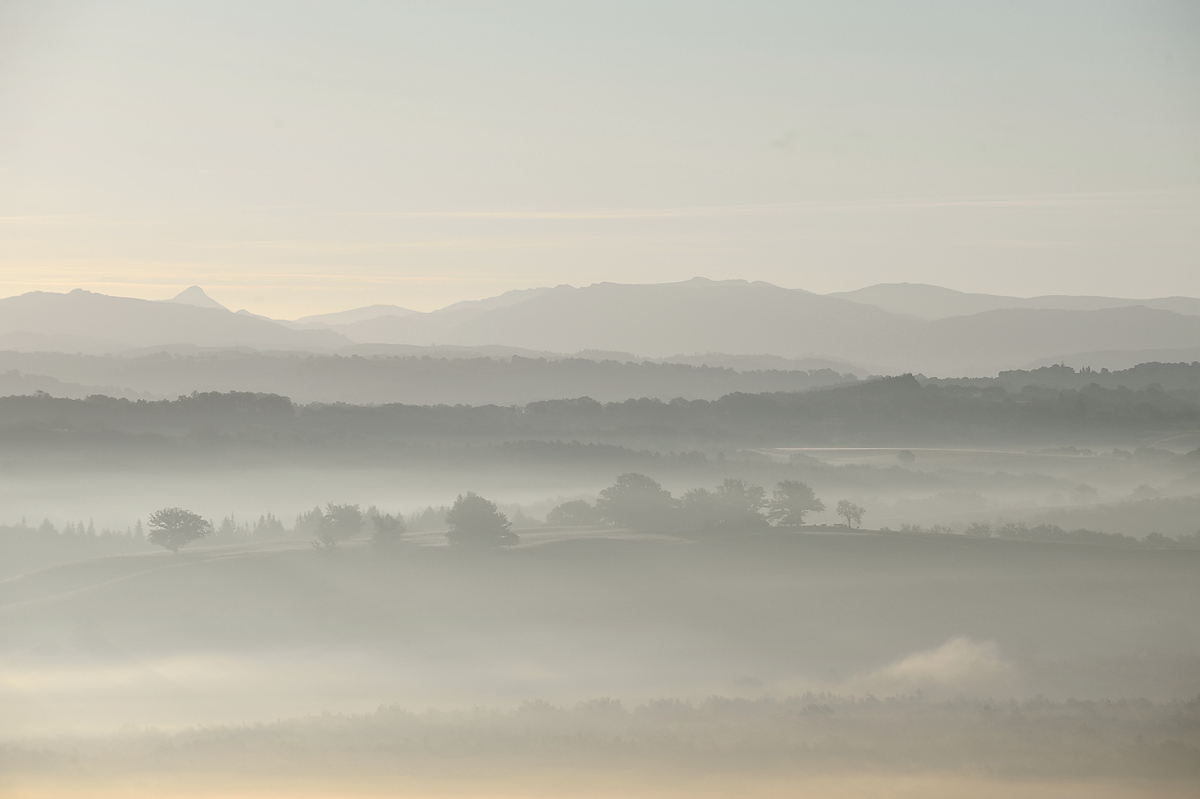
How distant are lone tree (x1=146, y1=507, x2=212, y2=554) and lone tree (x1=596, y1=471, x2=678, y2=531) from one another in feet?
117

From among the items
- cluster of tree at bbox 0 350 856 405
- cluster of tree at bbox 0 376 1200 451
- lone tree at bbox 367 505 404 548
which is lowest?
lone tree at bbox 367 505 404 548

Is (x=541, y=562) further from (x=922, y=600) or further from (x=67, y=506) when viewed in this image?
(x=67, y=506)

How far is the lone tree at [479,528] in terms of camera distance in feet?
256

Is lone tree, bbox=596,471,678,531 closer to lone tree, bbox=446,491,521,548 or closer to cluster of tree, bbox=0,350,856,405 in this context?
lone tree, bbox=446,491,521,548

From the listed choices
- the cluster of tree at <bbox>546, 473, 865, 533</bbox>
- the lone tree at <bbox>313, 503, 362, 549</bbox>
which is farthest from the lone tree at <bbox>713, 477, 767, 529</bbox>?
the lone tree at <bbox>313, 503, 362, 549</bbox>

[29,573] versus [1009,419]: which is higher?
[1009,419]

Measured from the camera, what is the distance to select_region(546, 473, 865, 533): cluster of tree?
78.1 m

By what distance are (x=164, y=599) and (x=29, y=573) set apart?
23276 millimetres

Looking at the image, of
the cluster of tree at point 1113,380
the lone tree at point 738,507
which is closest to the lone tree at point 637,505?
→ the lone tree at point 738,507

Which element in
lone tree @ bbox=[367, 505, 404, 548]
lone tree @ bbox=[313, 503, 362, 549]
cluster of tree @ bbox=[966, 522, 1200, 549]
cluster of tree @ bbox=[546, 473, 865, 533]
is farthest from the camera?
lone tree @ bbox=[313, 503, 362, 549]

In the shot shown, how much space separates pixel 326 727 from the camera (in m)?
39.1

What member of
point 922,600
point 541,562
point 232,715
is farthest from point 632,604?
point 232,715

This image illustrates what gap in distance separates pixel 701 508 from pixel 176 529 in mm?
44877

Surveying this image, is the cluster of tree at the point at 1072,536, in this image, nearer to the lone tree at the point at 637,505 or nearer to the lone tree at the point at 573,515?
the lone tree at the point at 637,505
